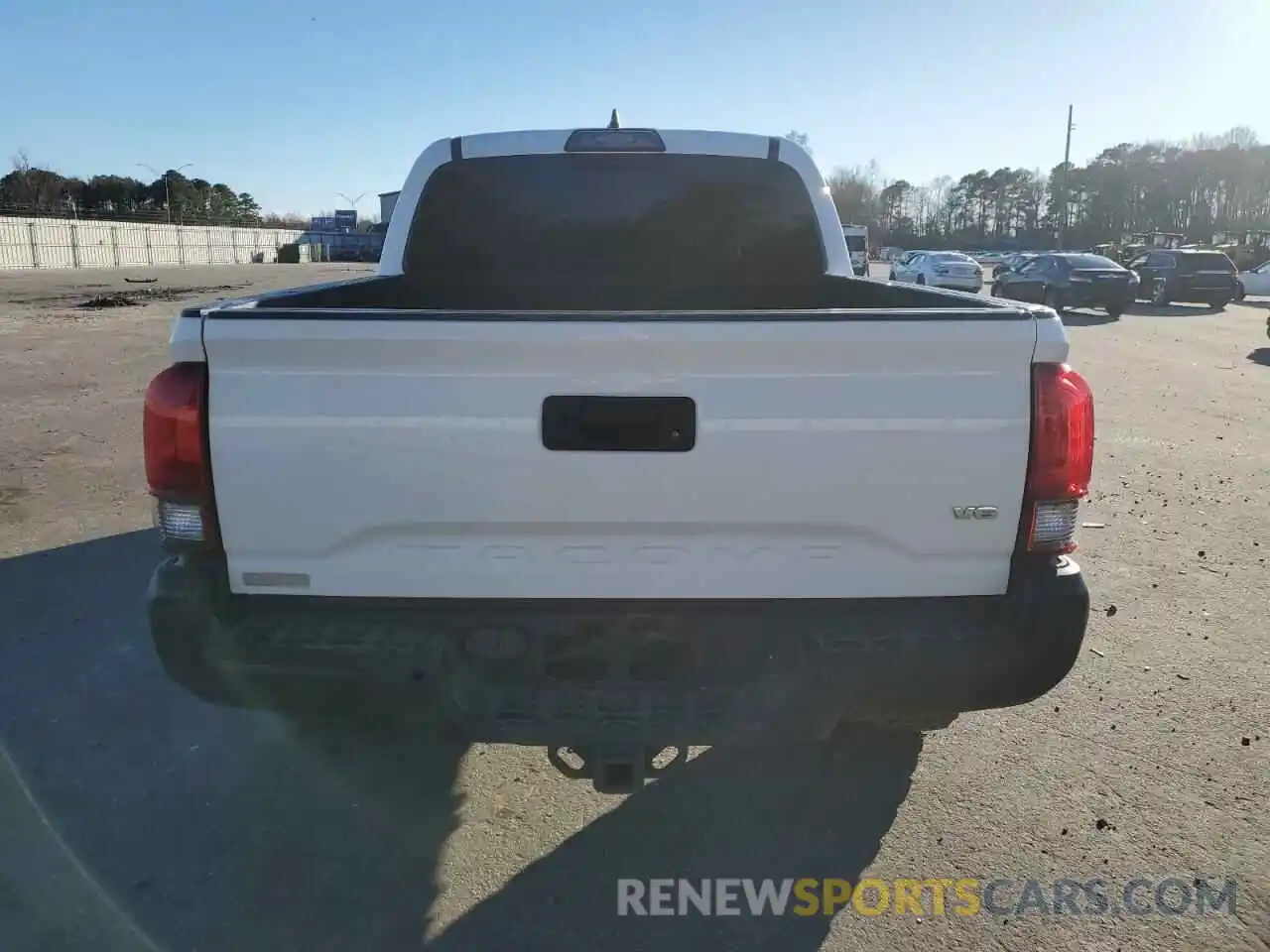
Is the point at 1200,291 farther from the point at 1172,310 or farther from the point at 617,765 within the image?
the point at 617,765

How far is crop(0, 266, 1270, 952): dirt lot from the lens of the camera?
8.98 ft

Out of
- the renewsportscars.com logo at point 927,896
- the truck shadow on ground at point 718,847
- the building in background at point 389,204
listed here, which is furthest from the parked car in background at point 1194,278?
the renewsportscars.com logo at point 927,896

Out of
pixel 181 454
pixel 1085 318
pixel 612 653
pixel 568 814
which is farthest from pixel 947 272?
pixel 181 454

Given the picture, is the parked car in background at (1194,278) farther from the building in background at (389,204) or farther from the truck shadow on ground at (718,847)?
the truck shadow on ground at (718,847)

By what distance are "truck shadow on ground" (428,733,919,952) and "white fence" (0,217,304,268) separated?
2379 inches

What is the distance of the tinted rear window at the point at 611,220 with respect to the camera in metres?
4.47

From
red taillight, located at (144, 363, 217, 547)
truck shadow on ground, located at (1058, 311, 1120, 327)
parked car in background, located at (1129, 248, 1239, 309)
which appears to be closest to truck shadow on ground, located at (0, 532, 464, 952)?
red taillight, located at (144, 363, 217, 547)

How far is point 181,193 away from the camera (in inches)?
3681

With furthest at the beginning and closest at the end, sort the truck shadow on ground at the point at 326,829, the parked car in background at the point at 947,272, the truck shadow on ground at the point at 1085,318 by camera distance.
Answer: the parked car in background at the point at 947,272 < the truck shadow on ground at the point at 1085,318 < the truck shadow on ground at the point at 326,829

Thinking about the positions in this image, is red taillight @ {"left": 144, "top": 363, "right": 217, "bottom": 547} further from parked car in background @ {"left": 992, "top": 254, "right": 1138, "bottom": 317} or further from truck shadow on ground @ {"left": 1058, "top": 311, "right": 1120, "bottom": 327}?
parked car in background @ {"left": 992, "top": 254, "right": 1138, "bottom": 317}

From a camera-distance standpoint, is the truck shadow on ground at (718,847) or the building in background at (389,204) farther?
the building in background at (389,204)

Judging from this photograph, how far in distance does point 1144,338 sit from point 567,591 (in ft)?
66.4

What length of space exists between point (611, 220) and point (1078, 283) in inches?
927

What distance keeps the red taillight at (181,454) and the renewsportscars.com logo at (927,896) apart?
5.39 ft
